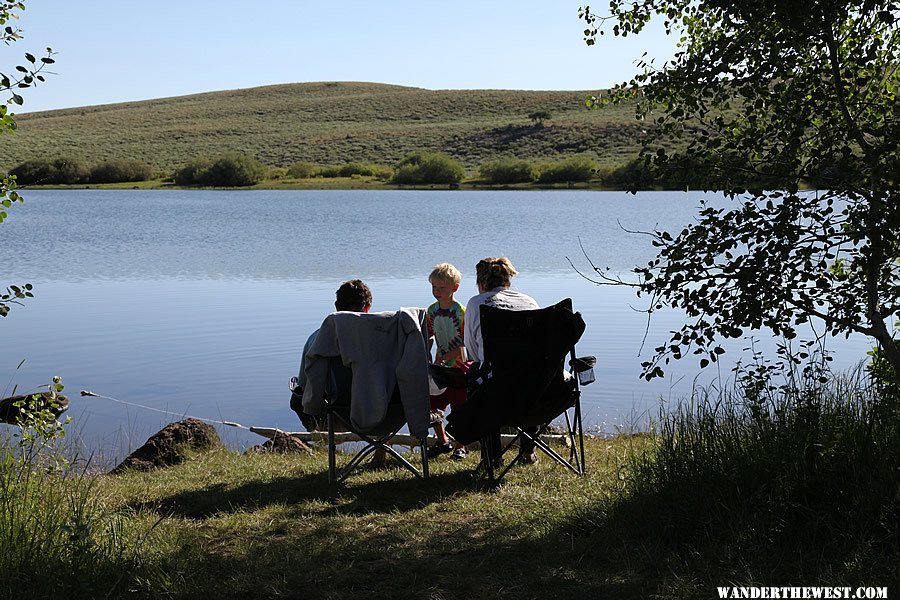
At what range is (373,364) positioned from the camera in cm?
499

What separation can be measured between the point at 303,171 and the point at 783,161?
56.5m

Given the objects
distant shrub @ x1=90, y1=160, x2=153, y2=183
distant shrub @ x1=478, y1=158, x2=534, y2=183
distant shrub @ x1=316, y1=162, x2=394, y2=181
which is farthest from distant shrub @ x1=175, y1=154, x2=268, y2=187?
distant shrub @ x1=478, y1=158, x2=534, y2=183

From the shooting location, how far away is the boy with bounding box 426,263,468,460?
225 inches

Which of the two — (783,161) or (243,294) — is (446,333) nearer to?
(783,161)

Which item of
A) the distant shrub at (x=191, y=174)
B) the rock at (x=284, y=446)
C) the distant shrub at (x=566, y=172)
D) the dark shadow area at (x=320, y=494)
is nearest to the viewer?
the dark shadow area at (x=320, y=494)

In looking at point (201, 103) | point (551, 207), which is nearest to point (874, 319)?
point (551, 207)

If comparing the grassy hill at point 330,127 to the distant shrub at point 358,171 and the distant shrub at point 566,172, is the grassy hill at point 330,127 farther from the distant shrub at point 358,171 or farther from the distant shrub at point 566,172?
the distant shrub at point 358,171

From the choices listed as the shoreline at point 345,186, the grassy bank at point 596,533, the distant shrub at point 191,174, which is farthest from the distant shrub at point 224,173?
the grassy bank at point 596,533

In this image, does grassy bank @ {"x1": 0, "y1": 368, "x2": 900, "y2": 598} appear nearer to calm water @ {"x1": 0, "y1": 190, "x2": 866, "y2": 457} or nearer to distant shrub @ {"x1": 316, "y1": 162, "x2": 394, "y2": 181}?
calm water @ {"x1": 0, "y1": 190, "x2": 866, "y2": 457}

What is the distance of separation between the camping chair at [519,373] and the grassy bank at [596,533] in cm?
41

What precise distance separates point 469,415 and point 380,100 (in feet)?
277

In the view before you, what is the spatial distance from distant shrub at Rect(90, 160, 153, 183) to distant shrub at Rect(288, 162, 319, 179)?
9.13m

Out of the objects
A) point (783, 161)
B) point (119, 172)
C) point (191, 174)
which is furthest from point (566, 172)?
point (783, 161)

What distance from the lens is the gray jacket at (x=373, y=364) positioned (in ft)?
16.3
